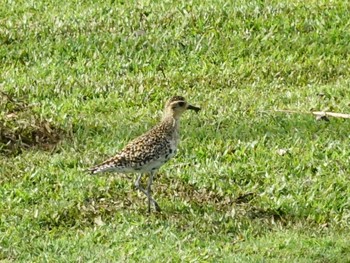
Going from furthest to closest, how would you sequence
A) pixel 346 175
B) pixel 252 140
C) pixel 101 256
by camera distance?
pixel 252 140
pixel 346 175
pixel 101 256

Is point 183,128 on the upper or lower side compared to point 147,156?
lower

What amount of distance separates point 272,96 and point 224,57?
4.42 ft

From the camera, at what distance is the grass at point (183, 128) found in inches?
383

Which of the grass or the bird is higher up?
the bird

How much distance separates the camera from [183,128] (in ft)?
40.1

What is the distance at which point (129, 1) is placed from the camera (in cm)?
1566

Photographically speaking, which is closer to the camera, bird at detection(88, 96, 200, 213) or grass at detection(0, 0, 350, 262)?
grass at detection(0, 0, 350, 262)

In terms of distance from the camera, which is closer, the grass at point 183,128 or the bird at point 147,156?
the grass at point 183,128

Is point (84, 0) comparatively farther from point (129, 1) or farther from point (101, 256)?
point (101, 256)

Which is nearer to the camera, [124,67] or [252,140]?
[252,140]

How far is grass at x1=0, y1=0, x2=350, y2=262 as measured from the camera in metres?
9.73

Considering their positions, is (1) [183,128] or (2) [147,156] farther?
(1) [183,128]

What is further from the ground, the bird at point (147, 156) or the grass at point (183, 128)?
the bird at point (147, 156)

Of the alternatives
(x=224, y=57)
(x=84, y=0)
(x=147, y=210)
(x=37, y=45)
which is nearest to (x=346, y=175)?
(x=147, y=210)
